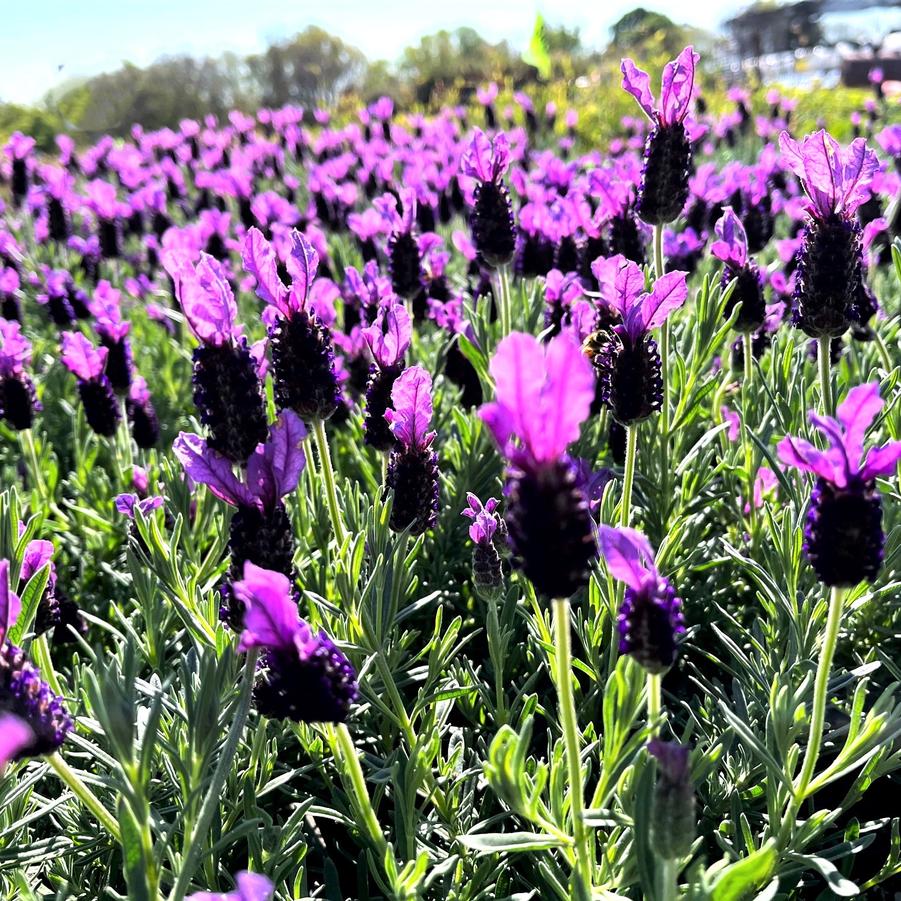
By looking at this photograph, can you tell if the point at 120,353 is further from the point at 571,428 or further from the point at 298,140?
the point at 298,140

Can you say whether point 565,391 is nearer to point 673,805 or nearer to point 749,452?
point 673,805

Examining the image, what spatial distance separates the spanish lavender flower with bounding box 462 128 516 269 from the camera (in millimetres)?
2260

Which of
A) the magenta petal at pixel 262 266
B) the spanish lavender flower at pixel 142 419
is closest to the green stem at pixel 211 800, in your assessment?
the magenta petal at pixel 262 266

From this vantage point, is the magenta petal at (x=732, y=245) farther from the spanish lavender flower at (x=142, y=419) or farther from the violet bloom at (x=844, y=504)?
the spanish lavender flower at (x=142, y=419)

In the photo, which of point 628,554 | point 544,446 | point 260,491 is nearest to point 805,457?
point 628,554

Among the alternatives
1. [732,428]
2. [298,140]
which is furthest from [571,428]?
[298,140]

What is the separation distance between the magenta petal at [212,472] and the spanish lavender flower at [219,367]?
0.08 ft

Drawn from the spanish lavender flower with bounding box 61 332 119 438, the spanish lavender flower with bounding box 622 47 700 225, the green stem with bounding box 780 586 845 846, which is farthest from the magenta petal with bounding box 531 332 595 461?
the spanish lavender flower with bounding box 61 332 119 438

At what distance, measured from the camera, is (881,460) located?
0.99m

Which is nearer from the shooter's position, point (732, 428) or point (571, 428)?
point (571, 428)

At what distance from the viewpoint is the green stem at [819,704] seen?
1.06 meters

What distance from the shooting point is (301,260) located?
4.72 feet

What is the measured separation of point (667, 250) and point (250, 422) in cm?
184

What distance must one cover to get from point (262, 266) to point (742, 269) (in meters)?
1.23
